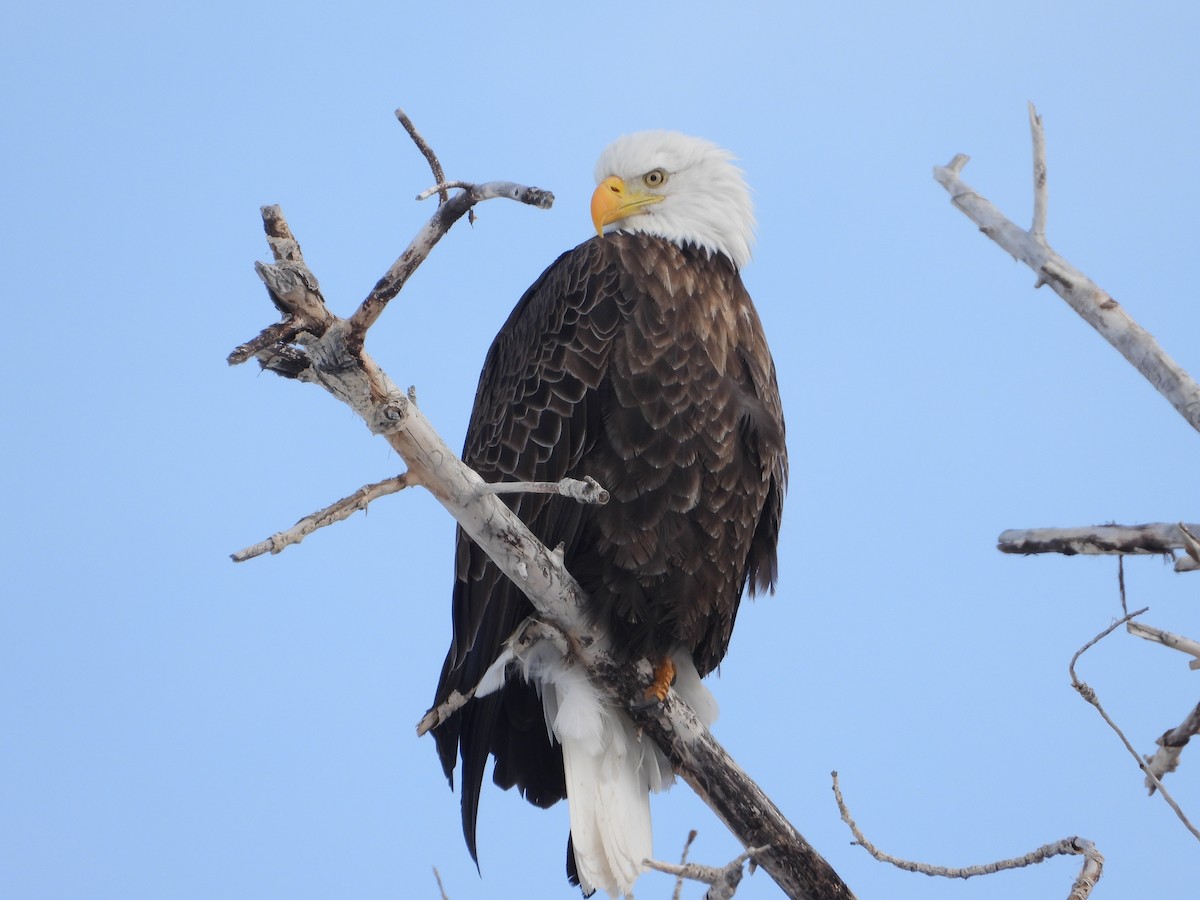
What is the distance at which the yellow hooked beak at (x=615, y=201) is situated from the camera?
4289 millimetres

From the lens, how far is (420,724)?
3562 mm

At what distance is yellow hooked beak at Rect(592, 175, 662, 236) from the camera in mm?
4289

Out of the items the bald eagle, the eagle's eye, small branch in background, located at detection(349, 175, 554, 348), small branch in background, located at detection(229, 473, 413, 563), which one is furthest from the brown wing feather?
small branch in background, located at detection(349, 175, 554, 348)

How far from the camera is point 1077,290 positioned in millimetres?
2891

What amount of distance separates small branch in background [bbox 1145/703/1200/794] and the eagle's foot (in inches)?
55.4

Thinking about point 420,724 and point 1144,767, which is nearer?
point 1144,767

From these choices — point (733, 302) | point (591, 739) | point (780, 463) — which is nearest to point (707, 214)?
point (733, 302)

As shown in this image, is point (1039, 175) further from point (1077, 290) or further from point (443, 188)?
point (443, 188)

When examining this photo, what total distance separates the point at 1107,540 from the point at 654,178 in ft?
7.10

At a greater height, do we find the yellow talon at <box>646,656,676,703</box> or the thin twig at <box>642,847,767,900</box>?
the yellow talon at <box>646,656,676,703</box>

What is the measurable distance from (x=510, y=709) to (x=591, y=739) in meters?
0.35

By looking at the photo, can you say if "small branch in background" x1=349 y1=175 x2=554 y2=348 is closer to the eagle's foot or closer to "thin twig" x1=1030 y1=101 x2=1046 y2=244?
"thin twig" x1=1030 y1=101 x2=1046 y2=244

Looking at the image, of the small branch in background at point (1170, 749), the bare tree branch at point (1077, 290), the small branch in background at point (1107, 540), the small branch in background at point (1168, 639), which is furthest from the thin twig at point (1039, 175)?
the small branch in background at point (1170, 749)

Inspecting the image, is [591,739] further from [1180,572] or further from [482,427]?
[1180,572]
